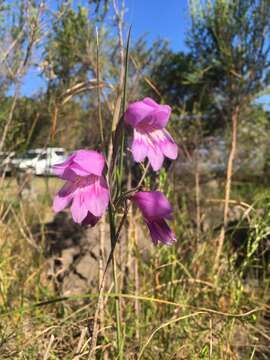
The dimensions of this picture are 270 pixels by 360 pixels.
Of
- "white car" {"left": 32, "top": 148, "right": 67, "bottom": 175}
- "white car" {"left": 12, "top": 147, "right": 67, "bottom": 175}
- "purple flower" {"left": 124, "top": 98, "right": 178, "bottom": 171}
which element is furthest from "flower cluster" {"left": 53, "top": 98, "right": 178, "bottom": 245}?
"white car" {"left": 32, "top": 148, "right": 67, "bottom": 175}

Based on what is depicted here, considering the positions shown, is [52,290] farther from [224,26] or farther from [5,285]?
[224,26]

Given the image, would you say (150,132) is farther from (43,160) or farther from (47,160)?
(43,160)

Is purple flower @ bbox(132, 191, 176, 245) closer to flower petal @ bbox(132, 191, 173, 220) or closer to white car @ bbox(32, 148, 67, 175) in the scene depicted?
flower petal @ bbox(132, 191, 173, 220)

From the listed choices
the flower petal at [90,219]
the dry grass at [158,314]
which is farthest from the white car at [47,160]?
the flower petal at [90,219]

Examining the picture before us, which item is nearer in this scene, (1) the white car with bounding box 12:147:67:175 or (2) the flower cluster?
(2) the flower cluster

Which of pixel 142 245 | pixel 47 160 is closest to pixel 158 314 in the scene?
pixel 142 245

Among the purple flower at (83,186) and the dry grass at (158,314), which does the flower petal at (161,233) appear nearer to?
the purple flower at (83,186)

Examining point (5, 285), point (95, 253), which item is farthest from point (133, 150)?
point (95, 253)
